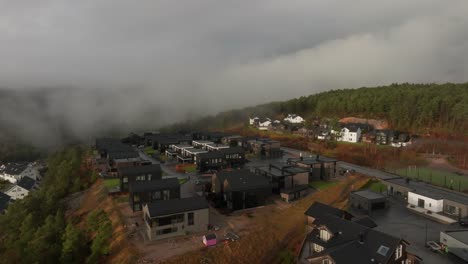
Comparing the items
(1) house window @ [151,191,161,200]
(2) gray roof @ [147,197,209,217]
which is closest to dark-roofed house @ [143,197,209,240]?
(2) gray roof @ [147,197,209,217]

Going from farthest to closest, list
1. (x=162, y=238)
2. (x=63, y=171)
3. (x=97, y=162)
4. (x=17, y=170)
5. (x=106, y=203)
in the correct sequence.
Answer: (x=17, y=170) < (x=97, y=162) < (x=63, y=171) < (x=106, y=203) < (x=162, y=238)

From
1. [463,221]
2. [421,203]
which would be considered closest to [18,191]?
[421,203]

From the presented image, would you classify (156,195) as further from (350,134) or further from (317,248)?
(350,134)

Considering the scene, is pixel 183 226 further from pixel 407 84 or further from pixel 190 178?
pixel 407 84

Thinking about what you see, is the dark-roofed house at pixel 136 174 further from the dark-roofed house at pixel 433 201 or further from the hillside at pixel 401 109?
the hillside at pixel 401 109

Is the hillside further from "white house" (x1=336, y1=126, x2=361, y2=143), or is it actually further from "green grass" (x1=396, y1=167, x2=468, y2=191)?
"green grass" (x1=396, y1=167, x2=468, y2=191)

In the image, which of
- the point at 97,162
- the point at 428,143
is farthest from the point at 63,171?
the point at 428,143
